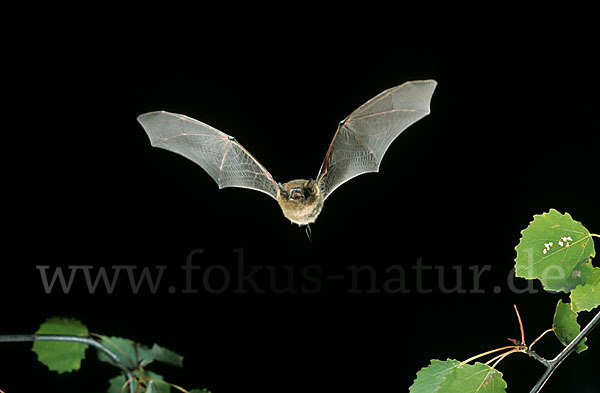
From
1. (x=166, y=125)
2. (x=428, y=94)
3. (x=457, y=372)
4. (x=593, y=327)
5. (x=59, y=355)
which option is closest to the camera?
(x=593, y=327)

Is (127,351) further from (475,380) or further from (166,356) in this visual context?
(475,380)

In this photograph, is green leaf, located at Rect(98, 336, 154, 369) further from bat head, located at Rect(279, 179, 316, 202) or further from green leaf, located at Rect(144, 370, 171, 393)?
bat head, located at Rect(279, 179, 316, 202)

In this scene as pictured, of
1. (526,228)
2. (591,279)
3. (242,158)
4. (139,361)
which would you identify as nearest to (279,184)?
(242,158)

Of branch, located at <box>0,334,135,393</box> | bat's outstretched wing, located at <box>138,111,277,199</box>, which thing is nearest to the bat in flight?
bat's outstretched wing, located at <box>138,111,277,199</box>

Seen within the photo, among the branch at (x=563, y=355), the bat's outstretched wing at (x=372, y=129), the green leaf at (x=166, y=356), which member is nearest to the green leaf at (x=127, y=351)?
the green leaf at (x=166, y=356)

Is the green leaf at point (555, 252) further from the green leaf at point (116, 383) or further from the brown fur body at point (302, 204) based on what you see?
the green leaf at point (116, 383)

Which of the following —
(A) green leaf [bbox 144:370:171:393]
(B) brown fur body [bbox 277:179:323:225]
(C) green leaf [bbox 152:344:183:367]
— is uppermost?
(B) brown fur body [bbox 277:179:323:225]

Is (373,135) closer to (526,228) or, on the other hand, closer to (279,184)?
(279,184)

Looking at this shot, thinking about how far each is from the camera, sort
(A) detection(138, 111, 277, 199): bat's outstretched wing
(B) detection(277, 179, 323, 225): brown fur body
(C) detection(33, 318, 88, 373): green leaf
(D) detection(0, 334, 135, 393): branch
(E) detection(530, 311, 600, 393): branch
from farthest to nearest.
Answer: (A) detection(138, 111, 277, 199): bat's outstretched wing < (B) detection(277, 179, 323, 225): brown fur body < (C) detection(33, 318, 88, 373): green leaf < (D) detection(0, 334, 135, 393): branch < (E) detection(530, 311, 600, 393): branch
